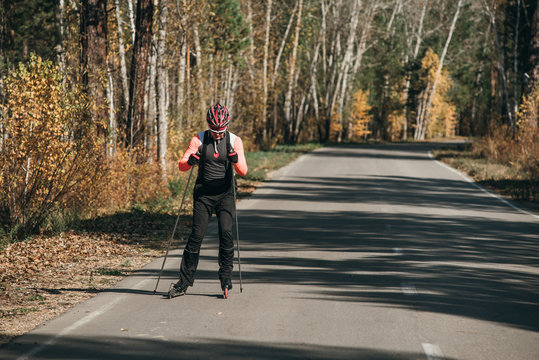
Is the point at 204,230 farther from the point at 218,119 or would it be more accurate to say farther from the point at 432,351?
the point at 432,351

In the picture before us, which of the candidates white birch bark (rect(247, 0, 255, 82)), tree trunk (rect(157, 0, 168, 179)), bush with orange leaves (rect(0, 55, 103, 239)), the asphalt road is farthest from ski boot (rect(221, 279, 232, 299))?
white birch bark (rect(247, 0, 255, 82))

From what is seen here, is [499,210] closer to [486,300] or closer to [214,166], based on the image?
[486,300]

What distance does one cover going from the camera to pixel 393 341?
6.26 meters

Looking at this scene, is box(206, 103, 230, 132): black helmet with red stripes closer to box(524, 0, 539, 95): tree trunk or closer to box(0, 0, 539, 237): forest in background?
box(0, 0, 539, 237): forest in background

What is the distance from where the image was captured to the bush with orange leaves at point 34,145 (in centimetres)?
1208

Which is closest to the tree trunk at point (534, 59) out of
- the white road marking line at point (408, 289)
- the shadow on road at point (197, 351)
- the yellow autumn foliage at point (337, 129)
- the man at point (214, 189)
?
the white road marking line at point (408, 289)

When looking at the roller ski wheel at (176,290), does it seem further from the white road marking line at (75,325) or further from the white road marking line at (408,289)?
the white road marking line at (408,289)

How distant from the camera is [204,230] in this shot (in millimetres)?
8008

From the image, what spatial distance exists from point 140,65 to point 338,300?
11840 mm

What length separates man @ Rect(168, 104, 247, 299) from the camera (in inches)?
309

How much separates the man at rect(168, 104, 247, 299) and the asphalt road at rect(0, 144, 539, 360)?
36 cm

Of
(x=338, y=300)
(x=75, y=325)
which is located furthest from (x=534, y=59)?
(x=75, y=325)

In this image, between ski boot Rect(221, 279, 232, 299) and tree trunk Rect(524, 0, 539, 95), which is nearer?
ski boot Rect(221, 279, 232, 299)

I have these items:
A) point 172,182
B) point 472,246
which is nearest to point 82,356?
point 472,246
